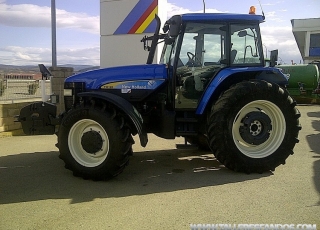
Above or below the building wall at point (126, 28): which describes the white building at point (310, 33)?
above

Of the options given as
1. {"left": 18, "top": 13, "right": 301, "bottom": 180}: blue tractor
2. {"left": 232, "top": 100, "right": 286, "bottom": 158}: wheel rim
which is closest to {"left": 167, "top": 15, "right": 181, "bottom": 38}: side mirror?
{"left": 18, "top": 13, "right": 301, "bottom": 180}: blue tractor

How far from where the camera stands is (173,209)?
12.0 feet

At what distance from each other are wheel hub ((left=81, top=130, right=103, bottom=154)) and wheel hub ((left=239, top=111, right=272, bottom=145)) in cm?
216

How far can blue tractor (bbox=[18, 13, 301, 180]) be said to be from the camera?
4.81m

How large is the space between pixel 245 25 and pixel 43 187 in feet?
12.5

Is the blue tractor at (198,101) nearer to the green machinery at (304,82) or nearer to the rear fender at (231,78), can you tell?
the rear fender at (231,78)

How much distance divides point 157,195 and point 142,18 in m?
5.40

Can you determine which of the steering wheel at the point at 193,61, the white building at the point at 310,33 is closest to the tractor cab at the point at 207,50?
the steering wheel at the point at 193,61

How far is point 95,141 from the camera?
15.5ft

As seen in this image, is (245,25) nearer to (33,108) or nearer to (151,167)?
(151,167)

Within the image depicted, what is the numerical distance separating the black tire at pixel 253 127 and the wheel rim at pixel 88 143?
5.14ft

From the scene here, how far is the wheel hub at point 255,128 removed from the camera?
16.7 ft

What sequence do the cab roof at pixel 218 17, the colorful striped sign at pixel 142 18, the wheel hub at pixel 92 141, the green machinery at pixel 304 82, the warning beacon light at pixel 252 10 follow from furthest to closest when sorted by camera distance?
the green machinery at pixel 304 82, the colorful striped sign at pixel 142 18, the warning beacon light at pixel 252 10, the cab roof at pixel 218 17, the wheel hub at pixel 92 141

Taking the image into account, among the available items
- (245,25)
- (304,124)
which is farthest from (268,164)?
(304,124)
